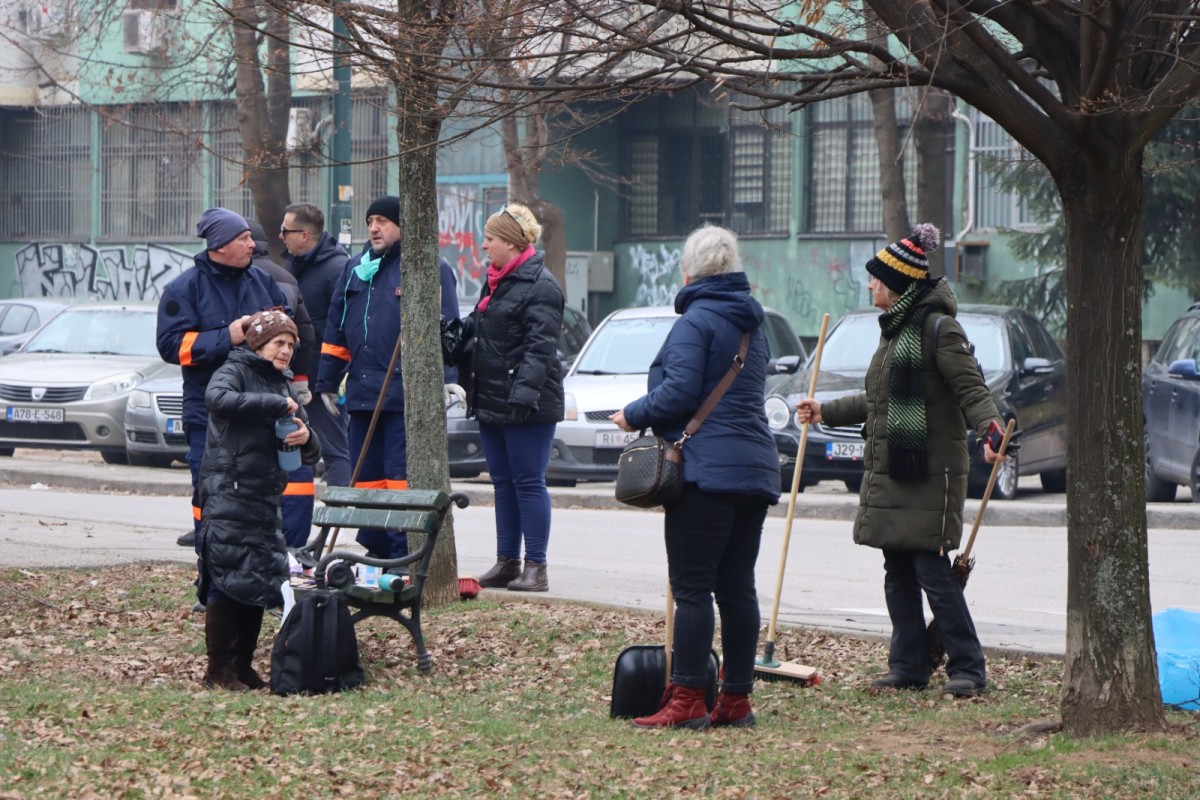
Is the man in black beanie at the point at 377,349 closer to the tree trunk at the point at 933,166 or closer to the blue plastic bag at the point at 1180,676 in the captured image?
the blue plastic bag at the point at 1180,676

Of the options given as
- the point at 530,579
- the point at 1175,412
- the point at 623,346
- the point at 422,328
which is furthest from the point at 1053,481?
the point at 422,328

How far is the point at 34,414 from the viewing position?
59.9ft

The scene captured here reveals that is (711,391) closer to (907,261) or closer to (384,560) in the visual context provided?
(907,261)

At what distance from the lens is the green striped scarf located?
7023 mm

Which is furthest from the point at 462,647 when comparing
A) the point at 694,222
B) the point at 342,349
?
the point at 694,222

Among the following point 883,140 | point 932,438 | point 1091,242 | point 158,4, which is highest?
point 158,4

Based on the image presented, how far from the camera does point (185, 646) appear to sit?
26.7 feet

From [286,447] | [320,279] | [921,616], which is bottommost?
[921,616]

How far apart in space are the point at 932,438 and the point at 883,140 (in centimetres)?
1346

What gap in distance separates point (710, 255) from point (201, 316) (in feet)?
10.2

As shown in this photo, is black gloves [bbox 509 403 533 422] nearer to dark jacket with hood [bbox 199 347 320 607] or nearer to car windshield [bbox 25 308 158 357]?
dark jacket with hood [bbox 199 347 320 607]

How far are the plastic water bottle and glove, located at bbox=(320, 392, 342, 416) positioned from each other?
295cm

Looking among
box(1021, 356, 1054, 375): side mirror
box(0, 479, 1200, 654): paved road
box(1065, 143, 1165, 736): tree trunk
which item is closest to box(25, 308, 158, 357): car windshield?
box(0, 479, 1200, 654): paved road

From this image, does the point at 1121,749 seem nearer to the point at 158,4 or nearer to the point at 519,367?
the point at 519,367
